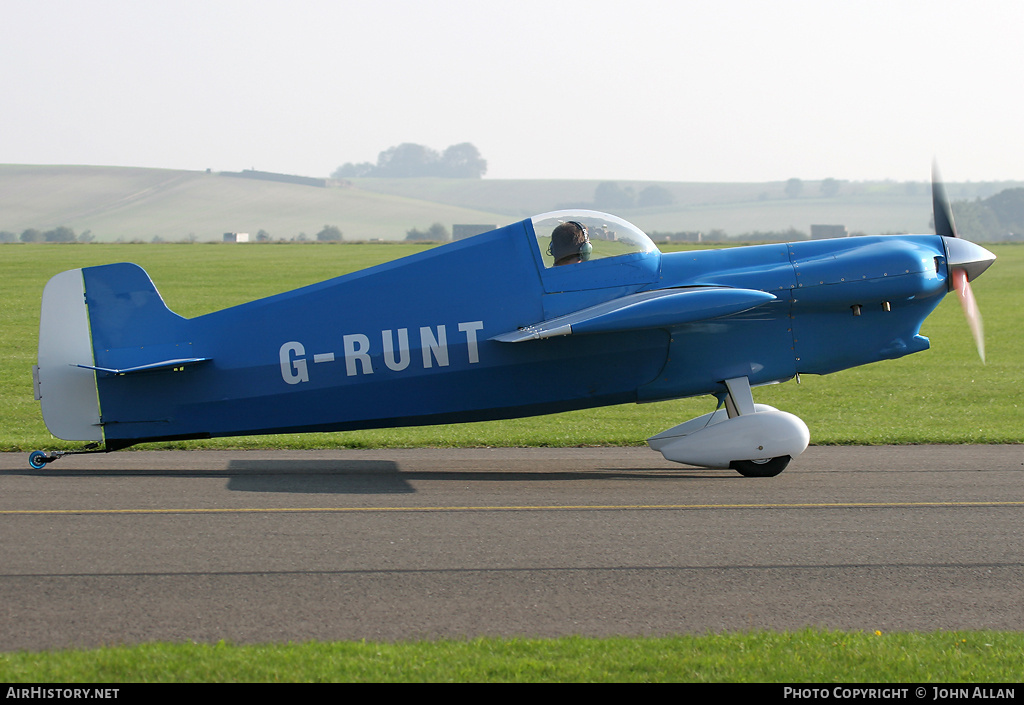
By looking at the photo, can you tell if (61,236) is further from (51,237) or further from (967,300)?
(967,300)

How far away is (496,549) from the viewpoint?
281 inches

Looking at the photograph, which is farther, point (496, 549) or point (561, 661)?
point (496, 549)

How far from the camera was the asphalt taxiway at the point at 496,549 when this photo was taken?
18.6ft

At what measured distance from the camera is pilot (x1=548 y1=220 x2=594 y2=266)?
10.1 m

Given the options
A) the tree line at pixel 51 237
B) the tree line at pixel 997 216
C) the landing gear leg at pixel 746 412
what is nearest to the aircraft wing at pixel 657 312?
the landing gear leg at pixel 746 412

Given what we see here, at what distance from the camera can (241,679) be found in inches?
183

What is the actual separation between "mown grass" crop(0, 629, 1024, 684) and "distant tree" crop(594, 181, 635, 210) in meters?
147

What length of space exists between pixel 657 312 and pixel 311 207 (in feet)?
412

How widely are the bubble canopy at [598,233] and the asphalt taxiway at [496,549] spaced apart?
2.32 meters

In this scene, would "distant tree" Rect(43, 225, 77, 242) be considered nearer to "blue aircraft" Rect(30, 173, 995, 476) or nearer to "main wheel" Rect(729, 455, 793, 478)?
"blue aircraft" Rect(30, 173, 995, 476)

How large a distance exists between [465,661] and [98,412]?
645 cm

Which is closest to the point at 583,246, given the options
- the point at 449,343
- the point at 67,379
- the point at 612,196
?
the point at 449,343
